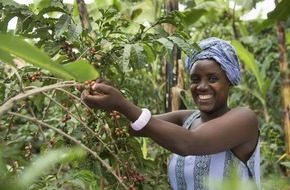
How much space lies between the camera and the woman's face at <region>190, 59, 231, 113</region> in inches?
55.8

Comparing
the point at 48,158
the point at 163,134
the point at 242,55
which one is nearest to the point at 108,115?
the point at 163,134

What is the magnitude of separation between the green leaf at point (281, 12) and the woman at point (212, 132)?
0.96 metres

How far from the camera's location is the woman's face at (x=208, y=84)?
1.42 m

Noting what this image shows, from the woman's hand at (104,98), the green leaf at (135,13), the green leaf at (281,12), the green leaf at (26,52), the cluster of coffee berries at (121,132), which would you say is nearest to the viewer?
the green leaf at (26,52)

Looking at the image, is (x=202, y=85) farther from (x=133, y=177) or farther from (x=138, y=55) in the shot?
(x=133, y=177)

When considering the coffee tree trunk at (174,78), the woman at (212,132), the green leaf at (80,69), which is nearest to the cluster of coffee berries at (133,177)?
the woman at (212,132)

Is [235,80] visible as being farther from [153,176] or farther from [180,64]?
[180,64]

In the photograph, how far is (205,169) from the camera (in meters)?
1.49

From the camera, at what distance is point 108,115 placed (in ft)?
4.52

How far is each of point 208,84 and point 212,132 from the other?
181 millimetres

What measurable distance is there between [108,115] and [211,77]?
13.3 inches

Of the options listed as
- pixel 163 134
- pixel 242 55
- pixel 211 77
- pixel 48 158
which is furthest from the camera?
pixel 242 55

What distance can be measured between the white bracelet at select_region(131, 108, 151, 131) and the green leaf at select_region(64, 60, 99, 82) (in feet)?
1.94

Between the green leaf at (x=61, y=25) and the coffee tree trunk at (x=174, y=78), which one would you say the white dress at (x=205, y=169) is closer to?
the green leaf at (x=61, y=25)
